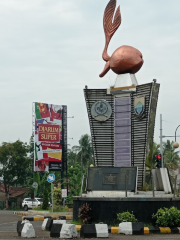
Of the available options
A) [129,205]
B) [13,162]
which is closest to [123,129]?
[129,205]

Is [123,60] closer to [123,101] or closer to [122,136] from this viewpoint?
[123,101]

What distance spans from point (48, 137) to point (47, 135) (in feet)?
0.75

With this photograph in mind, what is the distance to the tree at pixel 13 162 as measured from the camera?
59.5 meters

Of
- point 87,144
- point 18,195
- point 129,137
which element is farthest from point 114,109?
point 87,144

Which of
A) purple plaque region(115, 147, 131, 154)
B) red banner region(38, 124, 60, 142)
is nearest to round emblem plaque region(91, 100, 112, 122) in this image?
purple plaque region(115, 147, 131, 154)

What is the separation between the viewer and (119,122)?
2297cm

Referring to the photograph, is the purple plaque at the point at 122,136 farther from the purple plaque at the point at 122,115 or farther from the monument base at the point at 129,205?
the monument base at the point at 129,205

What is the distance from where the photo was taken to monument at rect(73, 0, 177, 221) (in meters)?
20.8

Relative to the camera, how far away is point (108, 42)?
24328 millimetres

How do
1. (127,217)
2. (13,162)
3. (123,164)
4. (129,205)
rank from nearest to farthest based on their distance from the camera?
(127,217) → (129,205) → (123,164) → (13,162)

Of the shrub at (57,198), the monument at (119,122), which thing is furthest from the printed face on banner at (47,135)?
the monument at (119,122)

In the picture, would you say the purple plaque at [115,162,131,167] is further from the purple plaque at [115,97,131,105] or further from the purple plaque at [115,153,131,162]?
the purple plaque at [115,97,131,105]

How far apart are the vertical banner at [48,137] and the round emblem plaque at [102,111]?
81.3 feet

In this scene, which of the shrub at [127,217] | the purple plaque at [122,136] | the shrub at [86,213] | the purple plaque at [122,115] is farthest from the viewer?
the purple plaque at [122,115]
